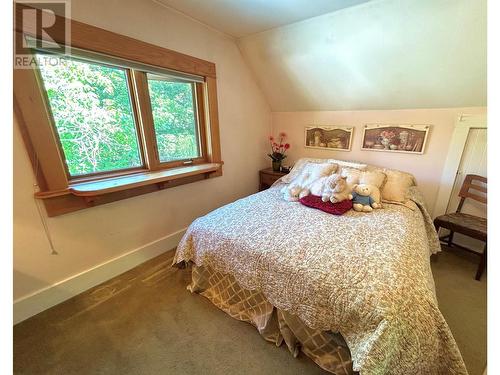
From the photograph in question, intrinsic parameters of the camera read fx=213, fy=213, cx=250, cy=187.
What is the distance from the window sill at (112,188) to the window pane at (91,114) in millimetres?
189

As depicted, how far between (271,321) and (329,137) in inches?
95.7

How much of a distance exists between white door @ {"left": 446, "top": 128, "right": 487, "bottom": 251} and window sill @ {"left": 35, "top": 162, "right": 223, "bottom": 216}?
268cm

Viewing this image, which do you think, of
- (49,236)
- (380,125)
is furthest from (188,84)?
(380,125)

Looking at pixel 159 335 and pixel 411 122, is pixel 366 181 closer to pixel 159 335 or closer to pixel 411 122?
pixel 411 122

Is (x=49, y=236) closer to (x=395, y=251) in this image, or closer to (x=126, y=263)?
(x=126, y=263)

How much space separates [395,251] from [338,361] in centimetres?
70

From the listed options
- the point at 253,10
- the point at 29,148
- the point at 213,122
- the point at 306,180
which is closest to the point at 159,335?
the point at 29,148

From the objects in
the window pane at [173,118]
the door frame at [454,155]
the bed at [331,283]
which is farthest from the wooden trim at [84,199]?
the door frame at [454,155]

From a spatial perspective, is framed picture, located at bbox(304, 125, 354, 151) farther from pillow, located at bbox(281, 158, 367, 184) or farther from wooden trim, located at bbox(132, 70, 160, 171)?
wooden trim, located at bbox(132, 70, 160, 171)

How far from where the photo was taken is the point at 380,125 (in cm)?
257

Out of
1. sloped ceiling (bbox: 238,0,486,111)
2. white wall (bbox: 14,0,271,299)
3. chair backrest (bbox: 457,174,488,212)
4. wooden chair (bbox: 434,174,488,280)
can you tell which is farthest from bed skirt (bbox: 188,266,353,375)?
sloped ceiling (bbox: 238,0,486,111)

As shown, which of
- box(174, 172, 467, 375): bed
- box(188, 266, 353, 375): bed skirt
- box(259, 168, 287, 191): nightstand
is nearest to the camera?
box(174, 172, 467, 375): bed

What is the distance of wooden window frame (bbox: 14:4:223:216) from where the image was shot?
1.37 meters

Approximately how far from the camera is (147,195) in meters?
2.09
